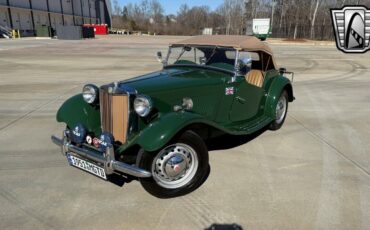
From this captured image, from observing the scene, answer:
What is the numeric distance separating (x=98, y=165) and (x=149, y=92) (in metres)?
1.00

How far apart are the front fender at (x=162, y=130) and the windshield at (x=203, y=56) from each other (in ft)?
4.58

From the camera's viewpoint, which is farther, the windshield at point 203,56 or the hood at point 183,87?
the windshield at point 203,56

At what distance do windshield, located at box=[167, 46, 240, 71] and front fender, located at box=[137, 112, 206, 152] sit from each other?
1397 mm

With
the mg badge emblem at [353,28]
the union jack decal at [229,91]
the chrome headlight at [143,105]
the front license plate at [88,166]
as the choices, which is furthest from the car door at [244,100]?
the mg badge emblem at [353,28]

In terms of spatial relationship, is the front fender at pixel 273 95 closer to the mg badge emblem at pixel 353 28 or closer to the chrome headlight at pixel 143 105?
the chrome headlight at pixel 143 105

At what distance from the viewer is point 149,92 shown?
12.5 feet

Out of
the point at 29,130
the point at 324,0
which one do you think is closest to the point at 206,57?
the point at 29,130

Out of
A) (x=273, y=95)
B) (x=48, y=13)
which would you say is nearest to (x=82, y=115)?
(x=273, y=95)

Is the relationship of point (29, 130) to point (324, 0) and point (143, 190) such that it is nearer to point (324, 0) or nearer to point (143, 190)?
point (143, 190)

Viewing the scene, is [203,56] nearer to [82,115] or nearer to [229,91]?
[229,91]

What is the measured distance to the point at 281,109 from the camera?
6.07m

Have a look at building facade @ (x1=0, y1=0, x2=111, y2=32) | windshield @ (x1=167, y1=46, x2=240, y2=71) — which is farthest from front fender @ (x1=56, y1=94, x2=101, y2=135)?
building facade @ (x1=0, y1=0, x2=111, y2=32)

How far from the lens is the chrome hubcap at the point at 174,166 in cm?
356

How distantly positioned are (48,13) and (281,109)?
6764 cm
